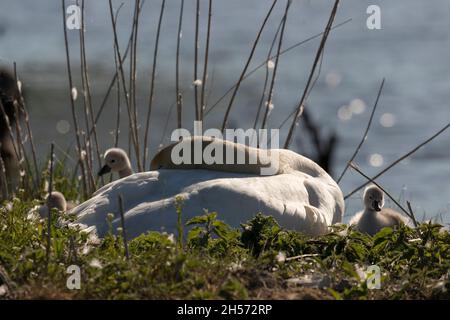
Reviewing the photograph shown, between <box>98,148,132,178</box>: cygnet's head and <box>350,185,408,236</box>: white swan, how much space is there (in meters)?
2.17

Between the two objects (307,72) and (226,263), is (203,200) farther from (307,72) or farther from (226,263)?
(307,72)

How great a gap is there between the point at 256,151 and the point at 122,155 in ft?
8.34

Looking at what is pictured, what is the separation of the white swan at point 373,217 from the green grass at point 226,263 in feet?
5.06

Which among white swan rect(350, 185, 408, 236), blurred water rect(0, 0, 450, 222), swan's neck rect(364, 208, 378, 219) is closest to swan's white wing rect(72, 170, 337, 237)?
white swan rect(350, 185, 408, 236)

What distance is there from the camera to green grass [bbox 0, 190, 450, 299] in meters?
4.55

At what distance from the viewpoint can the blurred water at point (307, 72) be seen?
1655cm

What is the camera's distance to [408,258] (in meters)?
5.41

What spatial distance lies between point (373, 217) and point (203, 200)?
6.76ft

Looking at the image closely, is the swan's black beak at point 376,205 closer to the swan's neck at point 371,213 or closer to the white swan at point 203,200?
the swan's neck at point 371,213

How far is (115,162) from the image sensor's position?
916 cm

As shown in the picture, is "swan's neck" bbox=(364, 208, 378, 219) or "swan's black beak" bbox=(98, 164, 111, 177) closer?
"swan's neck" bbox=(364, 208, 378, 219)

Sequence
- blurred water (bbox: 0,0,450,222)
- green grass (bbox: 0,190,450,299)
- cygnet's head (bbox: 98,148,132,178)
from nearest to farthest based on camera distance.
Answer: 1. green grass (bbox: 0,190,450,299)
2. cygnet's head (bbox: 98,148,132,178)
3. blurred water (bbox: 0,0,450,222)

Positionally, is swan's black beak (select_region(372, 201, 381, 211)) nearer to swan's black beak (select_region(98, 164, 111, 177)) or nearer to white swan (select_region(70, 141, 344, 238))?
white swan (select_region(70, 141, 344, 238))

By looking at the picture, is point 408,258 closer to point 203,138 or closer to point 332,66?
point 203,138
